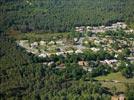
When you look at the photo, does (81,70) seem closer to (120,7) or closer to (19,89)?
(19,89)

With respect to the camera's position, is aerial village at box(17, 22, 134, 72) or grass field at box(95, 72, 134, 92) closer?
grass field at box(95, 72, 134, 92)

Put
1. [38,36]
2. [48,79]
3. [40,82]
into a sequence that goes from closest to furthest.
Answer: [40,82] → [48,79] → [38,36]

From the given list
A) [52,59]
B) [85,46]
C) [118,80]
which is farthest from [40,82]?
[85,46]

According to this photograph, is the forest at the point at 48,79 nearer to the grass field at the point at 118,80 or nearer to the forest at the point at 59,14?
the grass field at the point at 118,80

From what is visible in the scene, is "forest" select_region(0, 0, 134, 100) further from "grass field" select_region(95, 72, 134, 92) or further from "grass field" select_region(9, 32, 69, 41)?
"grass field" select_region(9, 32, 69, 41)

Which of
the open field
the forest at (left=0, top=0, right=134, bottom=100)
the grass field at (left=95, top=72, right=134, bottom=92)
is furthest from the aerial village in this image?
the grass field at (left=95, top=72, right=134, bottom=92)

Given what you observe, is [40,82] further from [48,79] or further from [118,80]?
[118,80]

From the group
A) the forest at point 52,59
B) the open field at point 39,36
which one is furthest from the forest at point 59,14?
the open field at point 39,36

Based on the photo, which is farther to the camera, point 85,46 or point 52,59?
point 85,46

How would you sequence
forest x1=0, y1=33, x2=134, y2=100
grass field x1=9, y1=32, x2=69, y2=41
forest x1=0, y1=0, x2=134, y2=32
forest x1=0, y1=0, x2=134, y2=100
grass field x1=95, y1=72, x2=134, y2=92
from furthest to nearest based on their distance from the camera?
forest x1=0, y1=0, x2=134, y2=32 < grass field x1=9, y1=32, x2=69, y2=41 < grass field x1=95, y1=72, x2=134, y2=92 < forest x1=0, y1=0, x2=134, y2=100 < forest x1=0, y1=33, x2=134, y2=100
